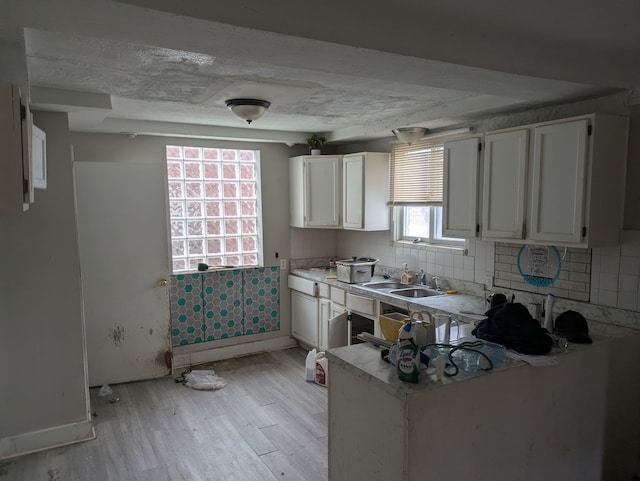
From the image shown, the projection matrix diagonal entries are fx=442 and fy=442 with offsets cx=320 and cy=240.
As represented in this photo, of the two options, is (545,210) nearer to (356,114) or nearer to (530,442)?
(530,442)

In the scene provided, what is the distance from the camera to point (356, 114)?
3664 mm

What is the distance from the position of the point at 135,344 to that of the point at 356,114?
2.88 meters

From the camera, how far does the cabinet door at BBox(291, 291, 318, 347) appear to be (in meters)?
4.69

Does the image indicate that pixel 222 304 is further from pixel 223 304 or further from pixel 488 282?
pixel 488 282

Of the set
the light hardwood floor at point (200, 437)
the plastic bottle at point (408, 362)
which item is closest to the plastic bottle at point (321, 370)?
the light hardwood floor at point (200, 437)

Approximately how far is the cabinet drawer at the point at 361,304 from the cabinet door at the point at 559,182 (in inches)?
59.1

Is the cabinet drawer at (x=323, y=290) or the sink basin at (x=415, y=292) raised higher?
the sink basin at (x=415, y=292)

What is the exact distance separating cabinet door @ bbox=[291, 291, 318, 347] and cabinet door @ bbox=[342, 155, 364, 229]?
92 centimetres

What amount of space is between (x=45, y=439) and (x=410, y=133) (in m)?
3.60

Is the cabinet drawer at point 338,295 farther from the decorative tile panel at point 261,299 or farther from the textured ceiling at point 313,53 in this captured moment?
→ the textured ceiling at point 313,53

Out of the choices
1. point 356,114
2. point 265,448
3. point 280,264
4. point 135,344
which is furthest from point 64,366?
point 356,114

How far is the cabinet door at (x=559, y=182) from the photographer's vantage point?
8.16 ft

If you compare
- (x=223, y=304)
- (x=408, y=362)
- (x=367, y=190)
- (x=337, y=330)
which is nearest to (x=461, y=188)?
(x=367, y=190)

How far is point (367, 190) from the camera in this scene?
14.1ft
